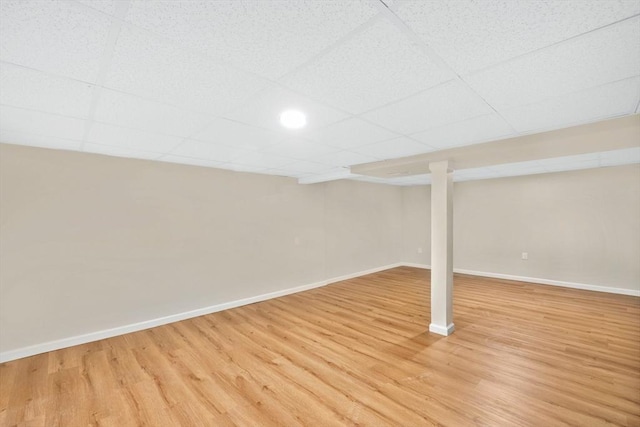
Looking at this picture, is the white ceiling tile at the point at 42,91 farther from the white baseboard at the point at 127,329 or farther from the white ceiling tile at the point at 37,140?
the white baseboard at the point at 127,329

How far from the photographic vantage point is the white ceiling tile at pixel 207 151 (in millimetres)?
2768

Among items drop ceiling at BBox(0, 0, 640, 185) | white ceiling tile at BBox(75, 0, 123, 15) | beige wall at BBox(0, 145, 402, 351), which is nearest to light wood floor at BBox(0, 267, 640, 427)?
beige wall at BBox(0, 145, 402, 351)

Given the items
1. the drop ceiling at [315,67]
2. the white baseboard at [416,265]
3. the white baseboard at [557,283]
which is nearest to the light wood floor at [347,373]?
the white baseboard at [557,283]

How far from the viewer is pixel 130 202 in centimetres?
336

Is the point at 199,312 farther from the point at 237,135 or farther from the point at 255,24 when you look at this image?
the point at 255,24

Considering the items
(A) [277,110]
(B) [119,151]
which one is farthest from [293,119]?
(B) [119,151]

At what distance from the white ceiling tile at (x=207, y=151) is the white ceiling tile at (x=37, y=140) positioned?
3.10 ft

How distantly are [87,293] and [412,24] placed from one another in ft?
13.4

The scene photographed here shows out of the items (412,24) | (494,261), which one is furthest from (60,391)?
(494,261)

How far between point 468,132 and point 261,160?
96.5 inches

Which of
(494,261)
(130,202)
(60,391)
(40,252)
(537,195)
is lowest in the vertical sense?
(60,391)

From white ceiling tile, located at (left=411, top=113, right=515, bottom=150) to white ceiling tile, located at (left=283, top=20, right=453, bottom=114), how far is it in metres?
0.85

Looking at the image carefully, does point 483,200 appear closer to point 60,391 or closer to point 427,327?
point 427,327

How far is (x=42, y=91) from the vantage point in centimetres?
157
